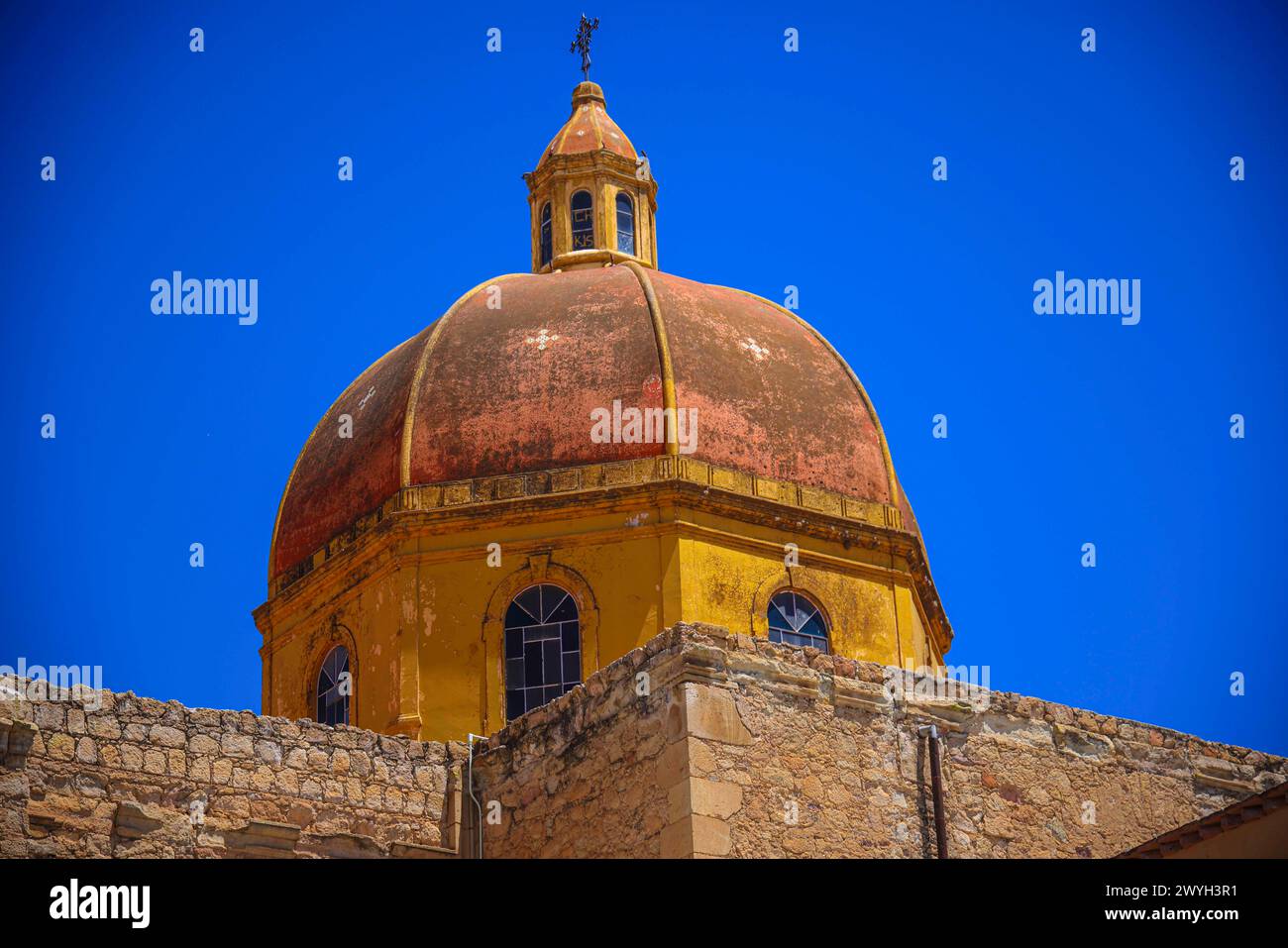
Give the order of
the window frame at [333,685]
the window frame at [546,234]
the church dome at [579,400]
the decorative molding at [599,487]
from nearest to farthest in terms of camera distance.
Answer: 1. the decorative molding at [599,487]
2. the window frame at [333,685]
3. the church dome at [579,400]
4. the window frame at [546,234]

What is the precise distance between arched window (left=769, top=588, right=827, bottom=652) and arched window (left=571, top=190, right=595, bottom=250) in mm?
7026

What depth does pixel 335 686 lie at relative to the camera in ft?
77.2

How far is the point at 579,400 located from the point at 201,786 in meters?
7.81

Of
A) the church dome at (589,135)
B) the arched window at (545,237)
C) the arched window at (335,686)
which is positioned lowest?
the arched window at (335,686)

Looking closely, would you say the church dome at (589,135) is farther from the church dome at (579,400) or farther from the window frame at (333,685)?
the window frame at (333,685)

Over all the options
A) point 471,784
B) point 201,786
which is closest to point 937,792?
point 471,784

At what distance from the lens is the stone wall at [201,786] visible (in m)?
16.3

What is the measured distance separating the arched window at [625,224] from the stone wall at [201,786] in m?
11.3

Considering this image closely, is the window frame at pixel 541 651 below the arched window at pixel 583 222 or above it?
below

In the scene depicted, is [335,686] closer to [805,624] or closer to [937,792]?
[805,624]

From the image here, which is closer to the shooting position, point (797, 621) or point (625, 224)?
point (797, 621)

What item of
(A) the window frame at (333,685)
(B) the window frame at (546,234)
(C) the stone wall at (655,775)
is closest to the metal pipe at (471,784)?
(C) the stone wall at (655,775)

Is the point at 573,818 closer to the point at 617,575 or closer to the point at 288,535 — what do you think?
the point at 617,575
